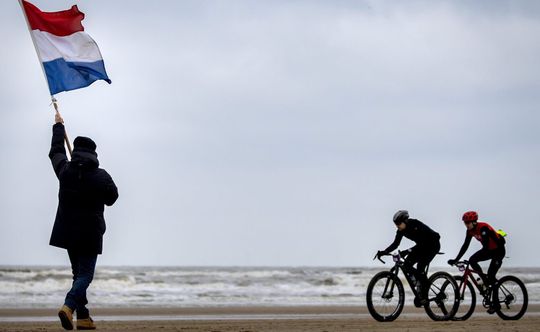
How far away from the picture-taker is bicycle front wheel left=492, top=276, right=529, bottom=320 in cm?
1445

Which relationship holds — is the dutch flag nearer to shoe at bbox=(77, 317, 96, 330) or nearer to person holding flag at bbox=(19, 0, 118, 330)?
person holding flag at bbox=(19, 0, 118, 330)

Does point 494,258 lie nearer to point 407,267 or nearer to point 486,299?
point 486,299

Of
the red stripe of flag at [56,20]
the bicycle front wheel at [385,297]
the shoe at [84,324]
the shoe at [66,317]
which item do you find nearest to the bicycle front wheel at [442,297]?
the bicycle front wheel at [385,297]

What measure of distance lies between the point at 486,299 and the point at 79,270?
7227mm

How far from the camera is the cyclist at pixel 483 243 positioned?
1388 cm

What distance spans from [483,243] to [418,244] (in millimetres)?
1394

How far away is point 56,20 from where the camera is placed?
10.8 meters

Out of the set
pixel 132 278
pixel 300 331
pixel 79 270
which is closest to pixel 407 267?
pixel 300 331

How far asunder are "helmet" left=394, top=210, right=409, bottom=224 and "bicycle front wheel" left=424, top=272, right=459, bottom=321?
111 cm

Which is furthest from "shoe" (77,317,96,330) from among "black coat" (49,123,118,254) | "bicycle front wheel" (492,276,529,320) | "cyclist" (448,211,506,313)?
"bicycle front wheel" (492,276,529,320)

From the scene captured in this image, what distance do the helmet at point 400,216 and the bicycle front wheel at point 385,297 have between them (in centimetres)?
76

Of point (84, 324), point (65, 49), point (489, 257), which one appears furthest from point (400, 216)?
point (65, 49)

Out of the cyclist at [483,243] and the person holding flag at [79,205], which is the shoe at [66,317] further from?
the cyclist at [483,243]

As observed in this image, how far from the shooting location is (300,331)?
10.7m
